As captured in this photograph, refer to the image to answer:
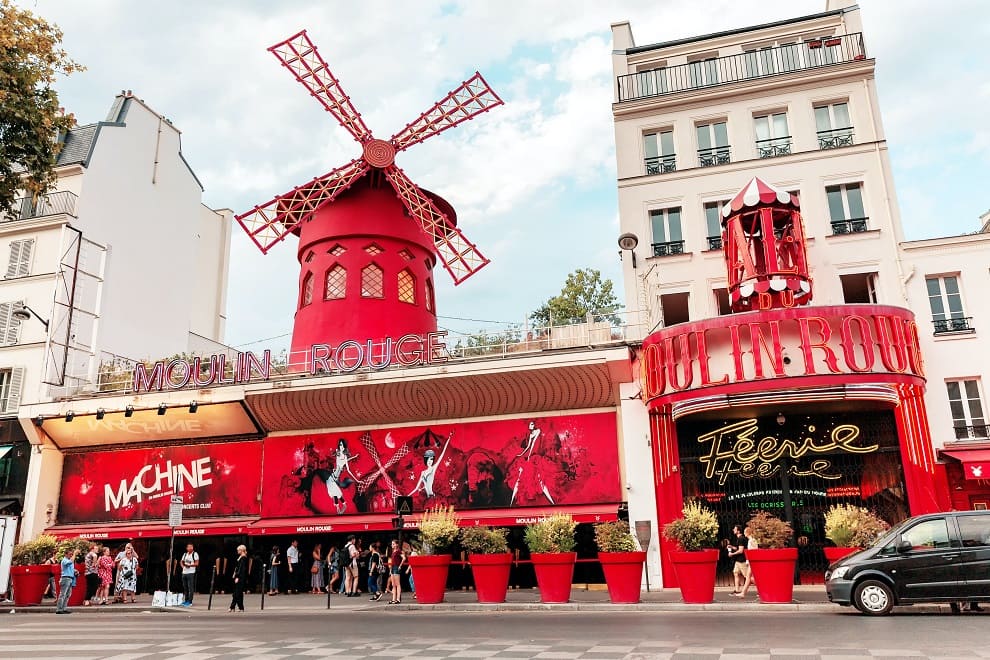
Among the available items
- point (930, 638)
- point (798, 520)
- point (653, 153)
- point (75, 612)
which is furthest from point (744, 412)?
point (75, 612)

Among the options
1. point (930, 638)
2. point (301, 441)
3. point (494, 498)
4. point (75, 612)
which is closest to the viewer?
point (930, 638)

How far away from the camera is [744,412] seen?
14.5m

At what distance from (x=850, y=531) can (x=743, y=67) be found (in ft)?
35.1

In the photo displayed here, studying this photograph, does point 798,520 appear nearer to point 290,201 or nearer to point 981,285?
point 981,285

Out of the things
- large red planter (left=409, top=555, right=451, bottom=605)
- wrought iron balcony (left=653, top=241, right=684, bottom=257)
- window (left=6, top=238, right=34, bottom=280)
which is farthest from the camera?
window (left=6, top=238, right=34, bottom=280)

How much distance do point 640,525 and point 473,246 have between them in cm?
914

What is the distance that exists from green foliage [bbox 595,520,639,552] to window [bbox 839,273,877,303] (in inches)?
271

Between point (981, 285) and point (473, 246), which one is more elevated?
point (473, 246)

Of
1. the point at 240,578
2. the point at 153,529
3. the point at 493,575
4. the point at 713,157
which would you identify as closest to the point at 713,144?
the point at 713,157

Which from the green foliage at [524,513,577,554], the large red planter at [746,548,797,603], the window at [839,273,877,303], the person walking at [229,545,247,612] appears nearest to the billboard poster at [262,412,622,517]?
the green foliage at [524,513,577,554]

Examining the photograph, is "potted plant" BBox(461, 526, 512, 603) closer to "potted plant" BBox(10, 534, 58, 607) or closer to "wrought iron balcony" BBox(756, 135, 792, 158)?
"potted plant" BBox(10, 534, 58, 607)

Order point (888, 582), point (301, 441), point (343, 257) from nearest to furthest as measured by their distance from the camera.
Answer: point (888, 582) → point (301, 441) → point (343, 257)

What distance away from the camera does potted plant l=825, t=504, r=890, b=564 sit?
10883 millimetres

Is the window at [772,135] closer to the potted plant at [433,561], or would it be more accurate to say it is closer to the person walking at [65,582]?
the potted plant at [433,561]
